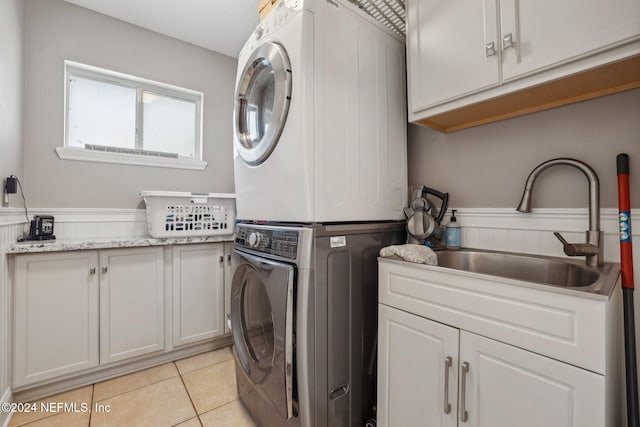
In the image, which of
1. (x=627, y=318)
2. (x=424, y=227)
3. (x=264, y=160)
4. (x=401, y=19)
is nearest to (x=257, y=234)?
(x=264, y=160)

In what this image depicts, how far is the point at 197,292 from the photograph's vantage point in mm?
2195

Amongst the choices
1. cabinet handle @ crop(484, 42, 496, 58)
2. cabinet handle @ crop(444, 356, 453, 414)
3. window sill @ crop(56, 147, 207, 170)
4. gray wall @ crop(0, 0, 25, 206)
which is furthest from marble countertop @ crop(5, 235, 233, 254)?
cabinet handle @ crop(484, 42, 496, 58)

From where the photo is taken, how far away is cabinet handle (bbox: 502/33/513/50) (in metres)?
1.04

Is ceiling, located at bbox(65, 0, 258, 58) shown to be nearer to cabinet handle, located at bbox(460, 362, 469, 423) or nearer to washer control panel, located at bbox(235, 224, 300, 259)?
washer control panel, located at bbox(235, 224, 300, 259)

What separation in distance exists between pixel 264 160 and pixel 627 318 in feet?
4.74

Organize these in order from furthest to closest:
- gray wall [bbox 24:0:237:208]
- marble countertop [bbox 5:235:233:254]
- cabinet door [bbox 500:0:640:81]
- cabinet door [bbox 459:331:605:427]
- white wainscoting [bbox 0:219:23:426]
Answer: gray wall [bbox 24:0:237:208] → marble countertop [bbox 5:235:233:254] → white wainscoting [bbox 0:219:23:426] → cabinet door [bbox 500:0:640:81] → cabinet door [bbox 459:331:605:427]

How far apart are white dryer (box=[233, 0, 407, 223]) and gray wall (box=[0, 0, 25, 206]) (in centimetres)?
127

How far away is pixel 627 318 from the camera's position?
2.88ft

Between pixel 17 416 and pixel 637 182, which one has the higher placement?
pixel 637 182

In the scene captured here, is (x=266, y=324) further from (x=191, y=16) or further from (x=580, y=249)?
(x=191, y=16)

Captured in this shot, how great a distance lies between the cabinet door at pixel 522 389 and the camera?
2.31 feet

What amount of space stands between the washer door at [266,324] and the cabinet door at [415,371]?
0.40 meters

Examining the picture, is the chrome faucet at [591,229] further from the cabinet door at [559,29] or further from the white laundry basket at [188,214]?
the white laundry basket at [188,214]

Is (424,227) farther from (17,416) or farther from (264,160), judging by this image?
(17,416)
